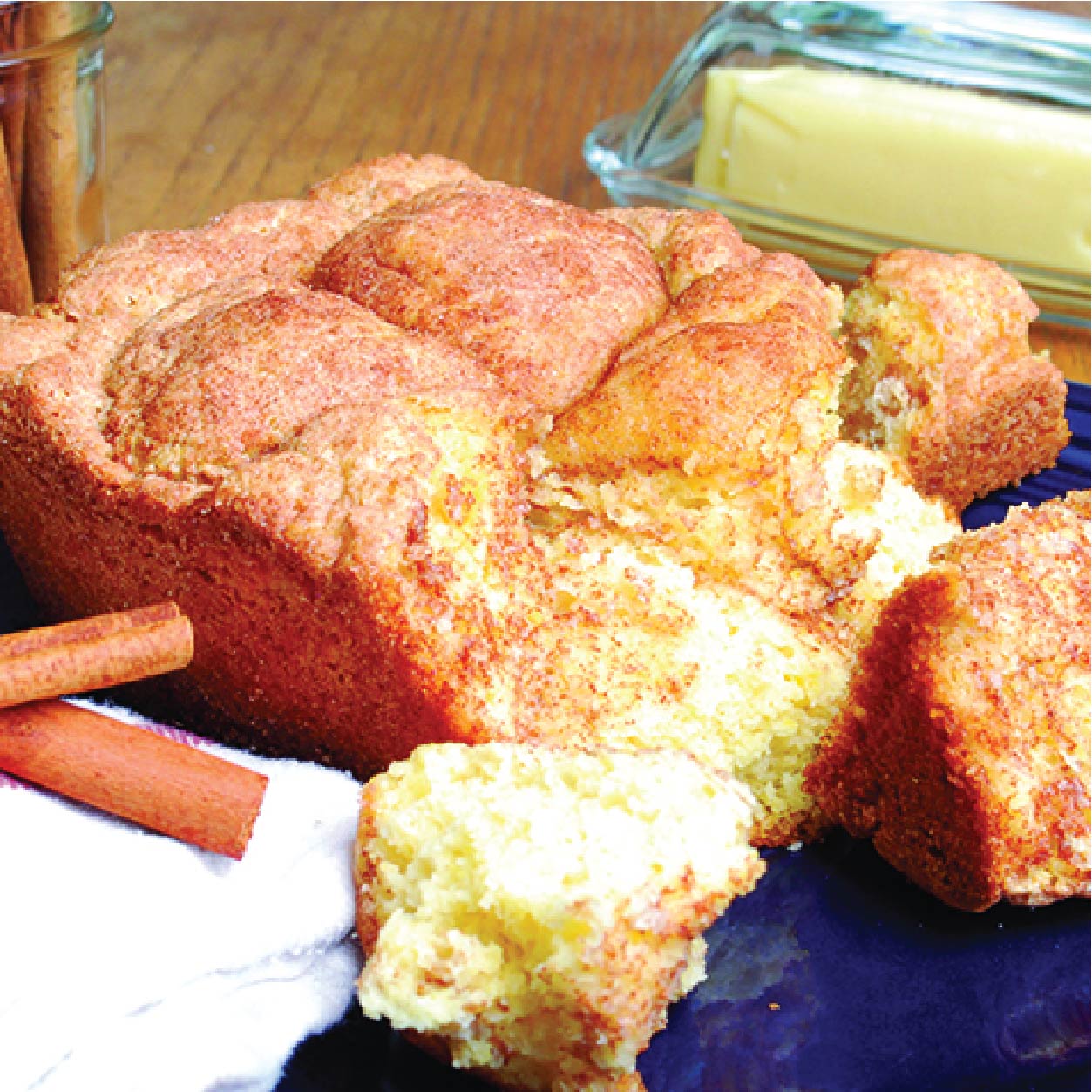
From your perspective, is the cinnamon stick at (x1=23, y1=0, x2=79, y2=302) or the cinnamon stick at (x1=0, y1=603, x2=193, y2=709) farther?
the cinnamon stick at (x1=23, y1=0, x2=79, y2=302)

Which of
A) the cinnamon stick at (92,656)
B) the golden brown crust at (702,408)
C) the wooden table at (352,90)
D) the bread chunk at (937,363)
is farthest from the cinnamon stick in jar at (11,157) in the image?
the bread chunk at (937,363)

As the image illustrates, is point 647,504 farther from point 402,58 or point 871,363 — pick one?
point 402,58

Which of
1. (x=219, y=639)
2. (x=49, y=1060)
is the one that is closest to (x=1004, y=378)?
(x=219, y=639)

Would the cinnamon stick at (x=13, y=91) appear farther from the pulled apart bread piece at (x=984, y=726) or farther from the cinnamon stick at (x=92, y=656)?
the pulled apart bread piece at (x=984, y=726)

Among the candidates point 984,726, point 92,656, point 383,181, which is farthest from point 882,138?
point 92,656

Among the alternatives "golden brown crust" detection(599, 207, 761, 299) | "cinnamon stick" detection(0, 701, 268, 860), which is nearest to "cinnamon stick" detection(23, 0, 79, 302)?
"golden brown crust" detection(599, 207, 761, 299)

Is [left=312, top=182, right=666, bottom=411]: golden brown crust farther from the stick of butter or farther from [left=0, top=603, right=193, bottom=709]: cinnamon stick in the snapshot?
the stick of butter
